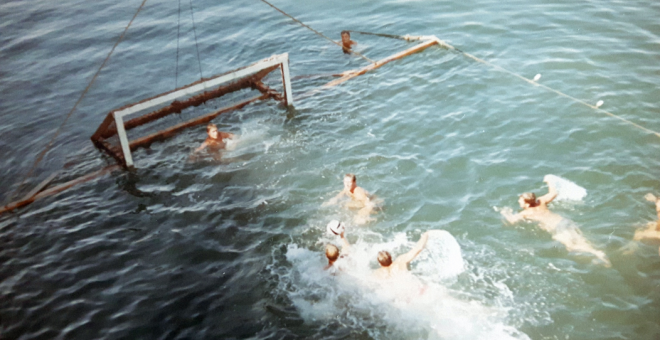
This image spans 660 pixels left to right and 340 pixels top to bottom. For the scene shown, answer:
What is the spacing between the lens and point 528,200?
824cm

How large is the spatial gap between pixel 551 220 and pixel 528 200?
1.76 ft

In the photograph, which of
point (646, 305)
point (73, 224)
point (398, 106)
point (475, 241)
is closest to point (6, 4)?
point (73, 224)

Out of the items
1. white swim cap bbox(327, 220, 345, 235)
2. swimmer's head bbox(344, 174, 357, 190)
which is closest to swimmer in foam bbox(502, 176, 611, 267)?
swimmer's head bbox(344, 174, 357, 190)

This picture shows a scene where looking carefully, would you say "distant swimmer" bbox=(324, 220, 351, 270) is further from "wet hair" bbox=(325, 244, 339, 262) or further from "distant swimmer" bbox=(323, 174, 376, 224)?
"distant swimmer" bbox=(323, 174, 376, 224)

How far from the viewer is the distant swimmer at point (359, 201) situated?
8.98 meters

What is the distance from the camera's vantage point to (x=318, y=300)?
7.67m

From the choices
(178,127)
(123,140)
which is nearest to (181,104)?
(178,127)

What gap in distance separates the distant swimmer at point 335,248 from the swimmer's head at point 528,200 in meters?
3.15

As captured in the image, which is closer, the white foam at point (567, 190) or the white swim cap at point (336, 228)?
the white swim cap at point (336, 228)

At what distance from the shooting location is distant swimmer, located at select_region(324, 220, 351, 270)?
7.74 metres

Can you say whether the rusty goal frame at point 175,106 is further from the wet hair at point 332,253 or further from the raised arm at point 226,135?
the wet hair at point 332,253

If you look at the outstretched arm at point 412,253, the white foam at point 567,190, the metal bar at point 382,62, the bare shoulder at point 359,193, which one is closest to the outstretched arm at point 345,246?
the outstretched arm at point 412,253

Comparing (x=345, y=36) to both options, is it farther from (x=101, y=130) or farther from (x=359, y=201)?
(x=359, y=201)

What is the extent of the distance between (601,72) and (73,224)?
13.2m
